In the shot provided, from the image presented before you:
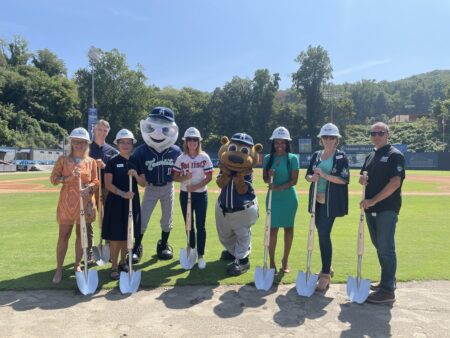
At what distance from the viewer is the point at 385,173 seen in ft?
15.3

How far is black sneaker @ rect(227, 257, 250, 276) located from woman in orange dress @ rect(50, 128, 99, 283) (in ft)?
6.75

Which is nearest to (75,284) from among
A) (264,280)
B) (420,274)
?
(264,280)

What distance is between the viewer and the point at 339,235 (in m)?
8.31

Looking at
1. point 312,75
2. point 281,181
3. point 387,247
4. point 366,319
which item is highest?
point 312,75

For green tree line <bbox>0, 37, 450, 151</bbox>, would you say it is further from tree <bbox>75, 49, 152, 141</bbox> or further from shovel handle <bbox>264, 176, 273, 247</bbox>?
shovel handle <bbox>264, 176, 273, 247</bbox>

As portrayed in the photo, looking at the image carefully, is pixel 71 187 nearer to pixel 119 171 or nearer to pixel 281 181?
pixel 119 171

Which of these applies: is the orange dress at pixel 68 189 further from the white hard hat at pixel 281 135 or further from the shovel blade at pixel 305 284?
the shovel blade at pixel 305 284

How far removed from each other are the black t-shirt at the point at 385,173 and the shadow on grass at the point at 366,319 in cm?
114

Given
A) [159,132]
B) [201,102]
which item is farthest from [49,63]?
[159,132]

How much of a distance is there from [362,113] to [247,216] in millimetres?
114735

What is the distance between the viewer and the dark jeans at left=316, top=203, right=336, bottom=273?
5.05m

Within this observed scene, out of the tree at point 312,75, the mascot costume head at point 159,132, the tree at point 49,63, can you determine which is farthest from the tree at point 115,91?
the mascot costume head at point 159,132

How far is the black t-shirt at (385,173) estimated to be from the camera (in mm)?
4609

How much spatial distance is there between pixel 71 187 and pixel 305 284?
3289mm
